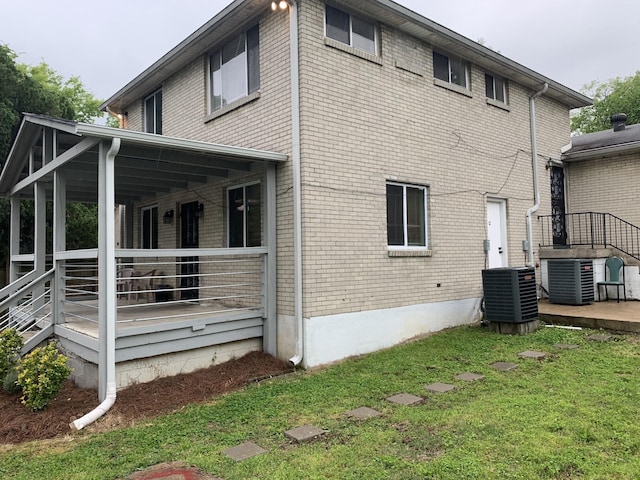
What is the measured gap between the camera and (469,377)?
6020mm

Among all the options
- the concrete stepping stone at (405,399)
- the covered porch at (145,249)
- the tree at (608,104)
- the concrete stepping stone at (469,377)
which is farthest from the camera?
the tree at (608,104)

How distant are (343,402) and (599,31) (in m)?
53.3

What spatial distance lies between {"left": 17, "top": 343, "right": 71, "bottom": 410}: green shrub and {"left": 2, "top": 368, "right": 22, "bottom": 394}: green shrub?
1.66 ft

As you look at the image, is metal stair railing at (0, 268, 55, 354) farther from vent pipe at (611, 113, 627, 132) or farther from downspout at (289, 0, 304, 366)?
vent pipe at (611, 113, 627, 132)

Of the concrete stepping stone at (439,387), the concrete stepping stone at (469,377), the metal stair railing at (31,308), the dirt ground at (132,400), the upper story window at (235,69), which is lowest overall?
the dirt ground at (132,400)

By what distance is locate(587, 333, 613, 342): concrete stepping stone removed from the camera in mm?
7574

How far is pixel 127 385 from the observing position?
5.93 meters

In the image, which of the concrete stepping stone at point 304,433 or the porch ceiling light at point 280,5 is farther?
the porch ceiling light at point 280,5

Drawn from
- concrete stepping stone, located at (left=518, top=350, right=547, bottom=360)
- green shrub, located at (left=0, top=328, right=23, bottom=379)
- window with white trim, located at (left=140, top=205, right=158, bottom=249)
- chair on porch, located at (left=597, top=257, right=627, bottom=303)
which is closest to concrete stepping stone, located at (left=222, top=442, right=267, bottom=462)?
green shrub, located at (left=0, top=328, right=23, bottom=379)

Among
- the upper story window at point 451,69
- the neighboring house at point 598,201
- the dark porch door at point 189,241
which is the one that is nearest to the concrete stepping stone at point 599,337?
the neighboring house at point 598,201

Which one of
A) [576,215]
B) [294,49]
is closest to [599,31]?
[576,215]

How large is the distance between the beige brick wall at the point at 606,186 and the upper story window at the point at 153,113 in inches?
424

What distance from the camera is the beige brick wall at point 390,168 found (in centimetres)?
716

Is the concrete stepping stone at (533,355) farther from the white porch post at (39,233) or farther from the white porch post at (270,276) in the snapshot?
the white porch post at (39,233)
